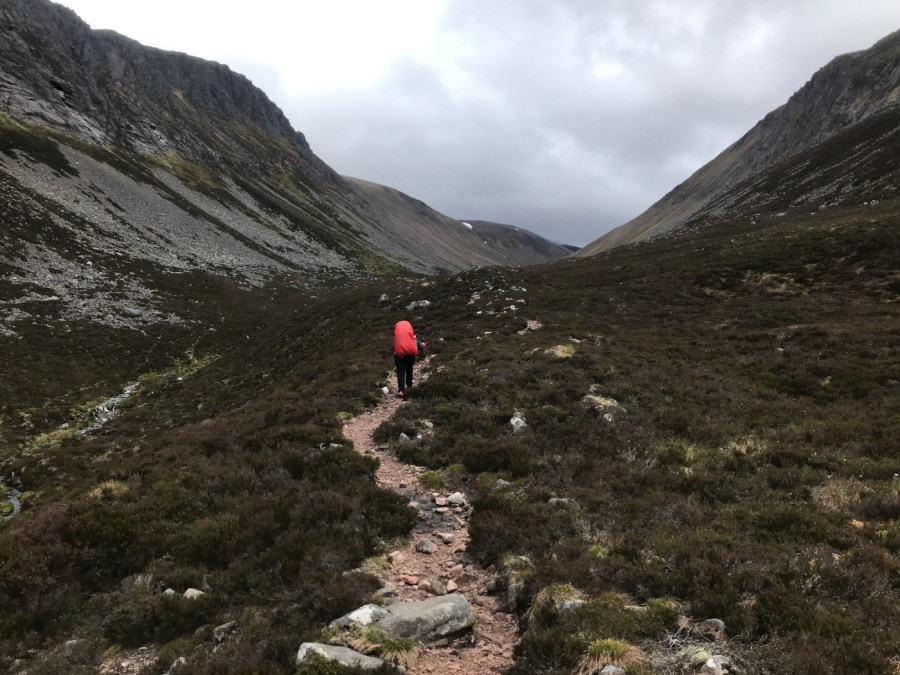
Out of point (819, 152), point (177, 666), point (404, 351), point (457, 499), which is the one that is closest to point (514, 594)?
point (457, 499)

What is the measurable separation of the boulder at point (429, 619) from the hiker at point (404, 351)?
11979 mm

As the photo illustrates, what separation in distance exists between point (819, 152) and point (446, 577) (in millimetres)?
110855

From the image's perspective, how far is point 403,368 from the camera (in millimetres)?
19781

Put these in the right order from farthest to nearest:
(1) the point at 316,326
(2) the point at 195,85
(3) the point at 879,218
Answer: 1. (2) the point at 195,85
2. (1) the point at 316,326
3. (3) the point at 879,218

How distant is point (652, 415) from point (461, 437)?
658 cm

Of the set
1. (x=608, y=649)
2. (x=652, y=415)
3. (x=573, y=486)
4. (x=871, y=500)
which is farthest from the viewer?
(x=652, y=415)

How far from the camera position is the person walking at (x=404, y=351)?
63.1 ft

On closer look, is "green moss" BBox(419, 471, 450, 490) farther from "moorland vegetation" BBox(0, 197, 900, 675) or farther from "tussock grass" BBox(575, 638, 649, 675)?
"tussock grass" BBox(575, 638, 649, 675)

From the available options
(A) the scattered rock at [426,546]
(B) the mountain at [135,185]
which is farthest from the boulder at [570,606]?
(B) the mountain at [135,185]

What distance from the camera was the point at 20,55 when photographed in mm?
101250

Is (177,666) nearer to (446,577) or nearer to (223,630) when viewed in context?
(223,630)

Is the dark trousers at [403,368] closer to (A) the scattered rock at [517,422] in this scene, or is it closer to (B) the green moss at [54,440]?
(A) the scattered rock at [517,422]

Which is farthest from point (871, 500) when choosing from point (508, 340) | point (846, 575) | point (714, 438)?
point (508, 340)

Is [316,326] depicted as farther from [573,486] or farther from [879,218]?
[879,218]
